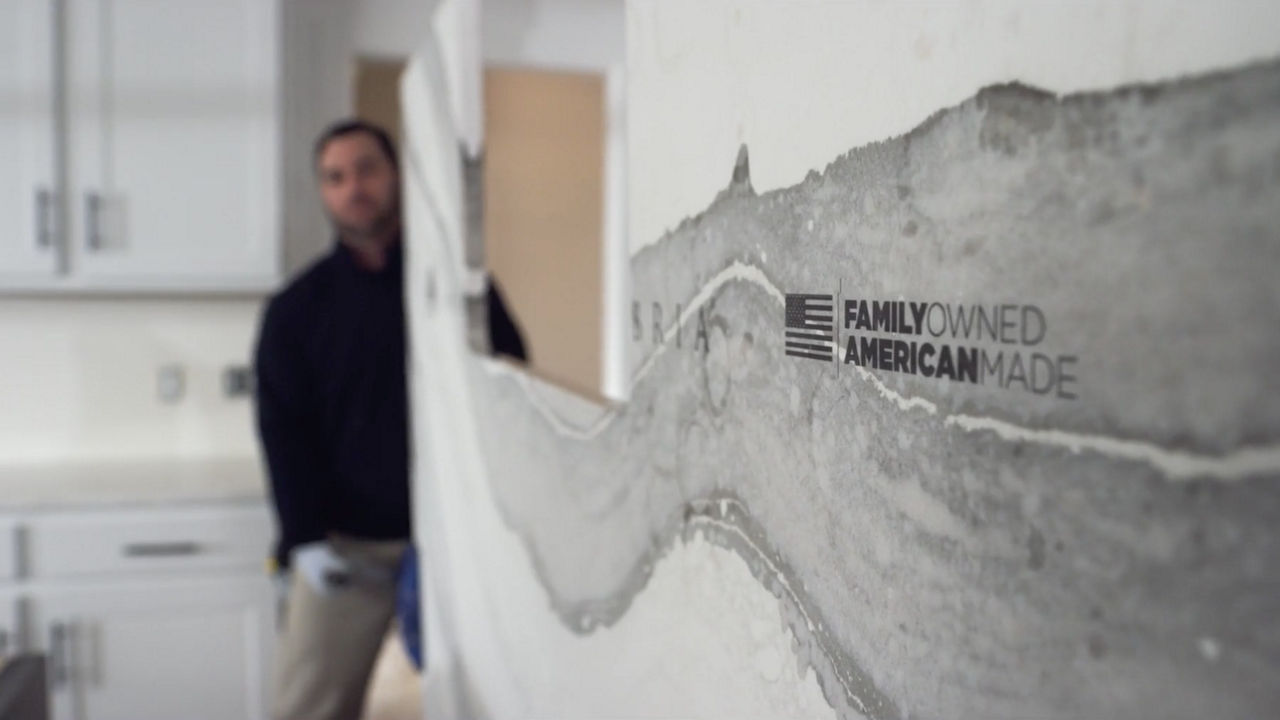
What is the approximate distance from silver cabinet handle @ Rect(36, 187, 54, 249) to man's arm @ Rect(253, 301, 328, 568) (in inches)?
27.4

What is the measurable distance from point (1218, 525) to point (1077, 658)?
0.24 feet

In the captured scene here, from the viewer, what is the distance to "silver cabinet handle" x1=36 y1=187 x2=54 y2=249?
234 centimetres

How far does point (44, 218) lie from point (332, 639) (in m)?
1.25

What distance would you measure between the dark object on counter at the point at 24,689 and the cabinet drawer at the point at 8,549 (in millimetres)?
951

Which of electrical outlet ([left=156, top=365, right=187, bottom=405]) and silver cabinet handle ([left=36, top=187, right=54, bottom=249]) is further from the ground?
silver cabinet handle ([left=36, top=187, right=54, bottom=249])

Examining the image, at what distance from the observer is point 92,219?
2.39m

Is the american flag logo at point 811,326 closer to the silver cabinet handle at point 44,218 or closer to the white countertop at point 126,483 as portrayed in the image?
the white countertop at point 126,483

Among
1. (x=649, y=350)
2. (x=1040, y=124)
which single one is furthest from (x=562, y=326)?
(x=1040, y=124)

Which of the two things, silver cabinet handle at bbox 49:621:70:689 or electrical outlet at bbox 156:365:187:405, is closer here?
silver cabinet handle at bbox 49:621:70:689

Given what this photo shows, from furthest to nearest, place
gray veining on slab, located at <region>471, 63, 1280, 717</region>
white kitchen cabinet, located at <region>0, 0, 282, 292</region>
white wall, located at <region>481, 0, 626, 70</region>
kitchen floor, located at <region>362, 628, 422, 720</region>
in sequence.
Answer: white wall, located at <region>481, 0, 626, 70</region>, kitchen floor, located at <region>362, 628, 422, 720</region>, white kitchen cabinet, located at <region>0, 0, 282, 292</region>, gray veining on slab, located at <region>471, 63, 1280, 717</region>

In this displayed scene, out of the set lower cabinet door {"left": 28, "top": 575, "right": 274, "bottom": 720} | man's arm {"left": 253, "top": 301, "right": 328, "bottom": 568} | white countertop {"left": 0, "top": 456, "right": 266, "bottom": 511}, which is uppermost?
man's arm {"left": 253, "top": 301, "right": 328, "bottom": 568}

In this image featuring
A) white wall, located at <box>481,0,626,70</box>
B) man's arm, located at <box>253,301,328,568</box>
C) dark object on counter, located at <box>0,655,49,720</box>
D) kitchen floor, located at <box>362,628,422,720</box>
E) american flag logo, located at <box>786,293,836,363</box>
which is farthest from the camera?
white wall, located at <box>481,0,626,70</box>

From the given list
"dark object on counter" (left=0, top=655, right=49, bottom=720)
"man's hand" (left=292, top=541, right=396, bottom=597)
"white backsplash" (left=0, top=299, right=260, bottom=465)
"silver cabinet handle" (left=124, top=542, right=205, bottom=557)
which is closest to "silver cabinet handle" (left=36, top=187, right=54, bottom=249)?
"white backsplash" (left=0, top=299, right=260, bottom=465)

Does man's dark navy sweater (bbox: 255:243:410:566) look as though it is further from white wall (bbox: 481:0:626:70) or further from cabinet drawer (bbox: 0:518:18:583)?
white wall (bbox: 481:0:626:70)
